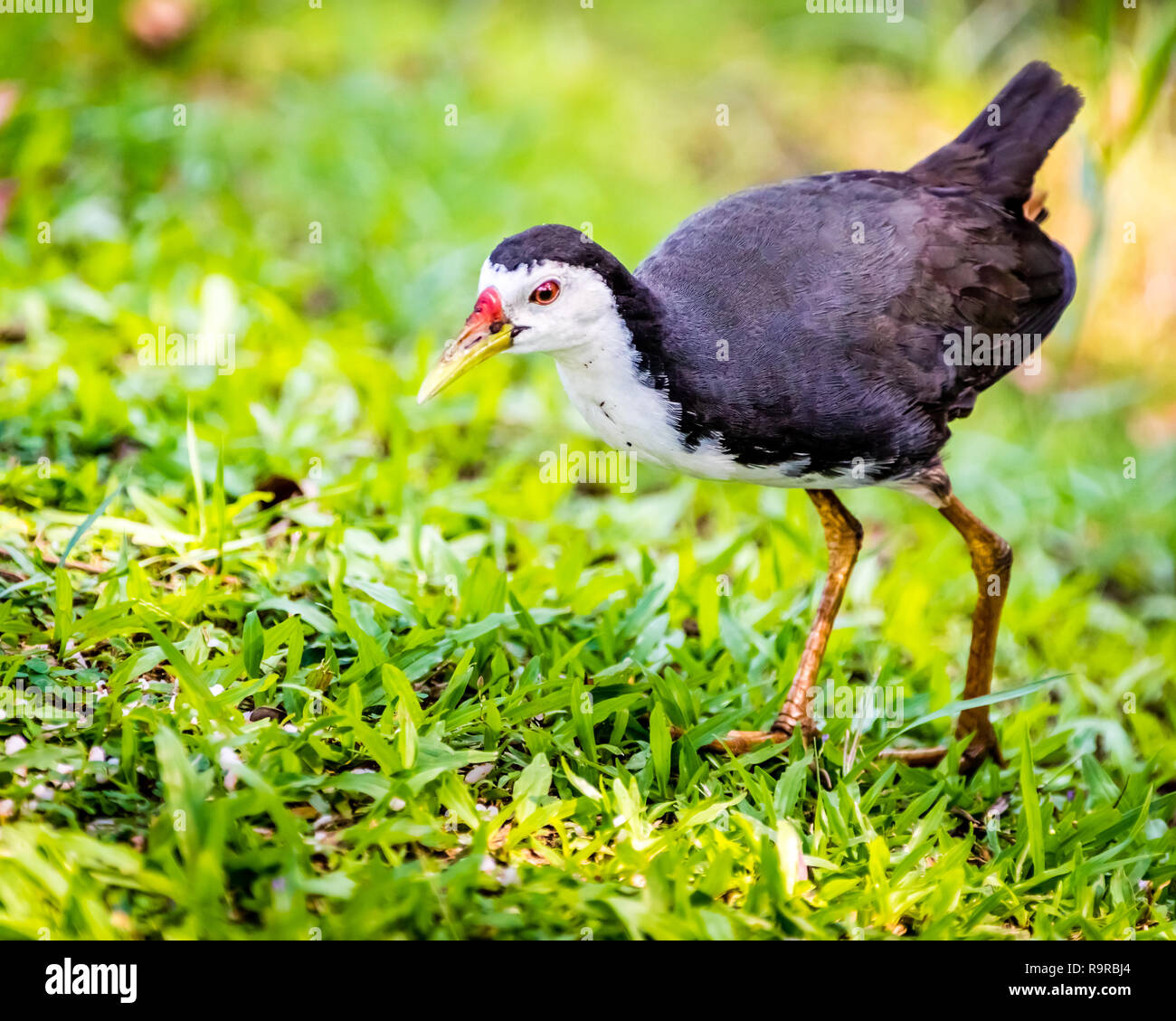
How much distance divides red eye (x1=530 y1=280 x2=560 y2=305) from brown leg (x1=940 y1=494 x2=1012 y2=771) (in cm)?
163

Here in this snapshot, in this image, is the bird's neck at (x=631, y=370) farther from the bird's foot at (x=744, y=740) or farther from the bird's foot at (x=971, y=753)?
the bird's foot at (x=971, y=753)

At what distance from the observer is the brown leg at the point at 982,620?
4.15 metres

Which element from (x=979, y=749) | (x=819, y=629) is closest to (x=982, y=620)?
(x=979, y=749)

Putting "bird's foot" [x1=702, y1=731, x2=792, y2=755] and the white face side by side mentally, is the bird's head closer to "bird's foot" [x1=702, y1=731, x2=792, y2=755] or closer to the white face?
the white face

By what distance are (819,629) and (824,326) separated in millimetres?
→ 1035

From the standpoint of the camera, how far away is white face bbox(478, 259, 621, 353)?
3320 mm

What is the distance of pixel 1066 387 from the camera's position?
756 centimetres

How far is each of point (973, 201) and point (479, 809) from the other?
8.56ft

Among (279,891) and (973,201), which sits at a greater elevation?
(973,201)

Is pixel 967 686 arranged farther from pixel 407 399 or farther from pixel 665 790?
pixel 407 399

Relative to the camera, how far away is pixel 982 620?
420 centimetres

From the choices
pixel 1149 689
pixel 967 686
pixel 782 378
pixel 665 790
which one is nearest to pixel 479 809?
pixel 665 790

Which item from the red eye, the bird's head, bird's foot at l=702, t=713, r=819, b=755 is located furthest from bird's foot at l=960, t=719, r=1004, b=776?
the red eye
